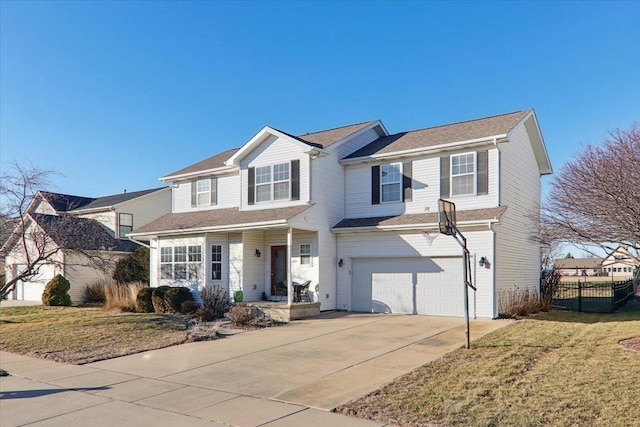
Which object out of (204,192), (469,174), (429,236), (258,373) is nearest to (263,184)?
(204,192)

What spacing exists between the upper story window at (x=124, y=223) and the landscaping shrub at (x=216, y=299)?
531 inches

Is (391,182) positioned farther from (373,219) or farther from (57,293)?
(57,293)

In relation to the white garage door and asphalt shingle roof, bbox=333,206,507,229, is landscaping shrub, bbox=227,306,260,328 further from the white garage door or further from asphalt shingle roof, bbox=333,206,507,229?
asphalt shingle roof, bbox=333,206,507,229

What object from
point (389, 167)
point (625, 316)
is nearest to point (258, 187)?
point (389, 167)

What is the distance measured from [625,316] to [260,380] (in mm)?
13528

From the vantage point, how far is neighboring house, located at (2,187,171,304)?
2039cm

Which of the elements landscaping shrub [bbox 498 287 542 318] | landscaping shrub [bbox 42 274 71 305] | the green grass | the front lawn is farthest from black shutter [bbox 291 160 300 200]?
landscaping shrub [bbox 42 274 71 305]

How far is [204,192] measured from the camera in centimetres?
2236

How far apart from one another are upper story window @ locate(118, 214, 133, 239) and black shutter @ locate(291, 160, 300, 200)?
1585 centimetres

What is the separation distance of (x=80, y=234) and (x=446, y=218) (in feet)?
53.0

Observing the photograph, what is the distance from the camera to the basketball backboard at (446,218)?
419 inches

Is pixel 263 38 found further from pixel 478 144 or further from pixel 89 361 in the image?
pixel 89 361

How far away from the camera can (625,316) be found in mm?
16016

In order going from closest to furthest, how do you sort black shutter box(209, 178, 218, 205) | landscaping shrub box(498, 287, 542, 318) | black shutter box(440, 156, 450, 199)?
landscaping shrub box(498, 287, 542, 318)
black shutter box(440, 156, 450, 199)
black shutter box(209, 178, 218, 205)
